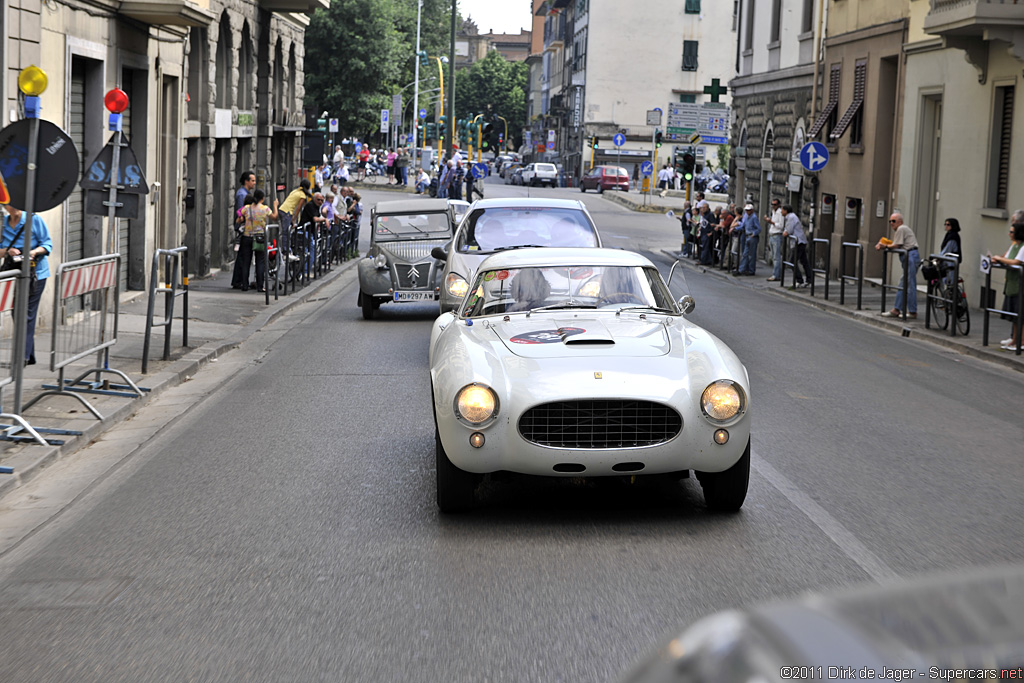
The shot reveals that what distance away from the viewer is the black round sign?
916 cm

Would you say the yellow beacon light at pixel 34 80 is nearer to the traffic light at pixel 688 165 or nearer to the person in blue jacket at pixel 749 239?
the person in blue jacket at pixel 749 239

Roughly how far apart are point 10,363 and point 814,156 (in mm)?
19610

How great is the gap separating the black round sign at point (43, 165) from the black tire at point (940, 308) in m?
13.1

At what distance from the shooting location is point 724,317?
19938mm

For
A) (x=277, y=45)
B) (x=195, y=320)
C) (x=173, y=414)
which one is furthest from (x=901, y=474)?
(x=277, y=45)

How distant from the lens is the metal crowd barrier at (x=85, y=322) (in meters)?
9.82

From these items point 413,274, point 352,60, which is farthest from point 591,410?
point 352,60

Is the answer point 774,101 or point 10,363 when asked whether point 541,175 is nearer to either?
point 774,101

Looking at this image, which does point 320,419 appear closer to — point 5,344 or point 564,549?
point 5,344

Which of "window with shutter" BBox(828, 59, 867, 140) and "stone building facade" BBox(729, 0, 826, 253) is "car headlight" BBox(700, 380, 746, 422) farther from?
"stone building facade" BBox(729, 0, 826, 253)

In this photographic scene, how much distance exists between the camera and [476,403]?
6488 millimetres

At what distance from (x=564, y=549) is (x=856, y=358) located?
997 centimetres

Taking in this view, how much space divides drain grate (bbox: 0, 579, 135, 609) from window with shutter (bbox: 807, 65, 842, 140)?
1072 inches

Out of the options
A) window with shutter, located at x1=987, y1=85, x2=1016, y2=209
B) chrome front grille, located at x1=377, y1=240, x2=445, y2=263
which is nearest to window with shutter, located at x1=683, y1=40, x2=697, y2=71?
window with shutter, located at x1=987, y1=85, x2=1016, y2=209
